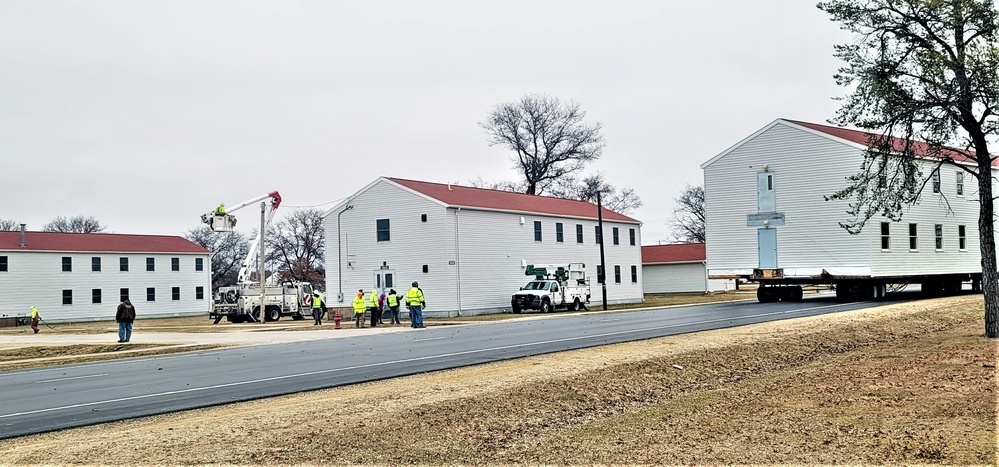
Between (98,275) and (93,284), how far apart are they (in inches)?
32.0

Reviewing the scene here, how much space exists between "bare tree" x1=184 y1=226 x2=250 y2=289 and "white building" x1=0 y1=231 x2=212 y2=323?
3844cm

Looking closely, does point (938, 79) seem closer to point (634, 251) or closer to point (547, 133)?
point (634, 251)

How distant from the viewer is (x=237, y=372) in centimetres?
1838

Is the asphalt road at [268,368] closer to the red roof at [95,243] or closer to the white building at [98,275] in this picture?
the white building at [98,275]

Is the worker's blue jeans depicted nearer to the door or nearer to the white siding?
the door

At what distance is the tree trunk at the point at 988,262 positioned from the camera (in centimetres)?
1816

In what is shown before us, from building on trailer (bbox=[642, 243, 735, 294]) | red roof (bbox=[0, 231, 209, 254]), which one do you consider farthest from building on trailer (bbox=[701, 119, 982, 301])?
red roof (bbox=[0, 231, 209, 254])

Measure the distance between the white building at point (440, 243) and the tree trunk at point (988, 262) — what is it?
28895 mm

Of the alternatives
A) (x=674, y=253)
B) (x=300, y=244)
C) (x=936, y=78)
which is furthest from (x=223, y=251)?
(x=936, y=78)

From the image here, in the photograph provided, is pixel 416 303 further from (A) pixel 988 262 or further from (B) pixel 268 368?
(A) pixel 988 262

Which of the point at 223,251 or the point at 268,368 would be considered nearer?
the point at 268,368

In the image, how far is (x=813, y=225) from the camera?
3719cm

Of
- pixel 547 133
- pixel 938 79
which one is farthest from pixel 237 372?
pixel 547 133

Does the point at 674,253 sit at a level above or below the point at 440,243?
below
